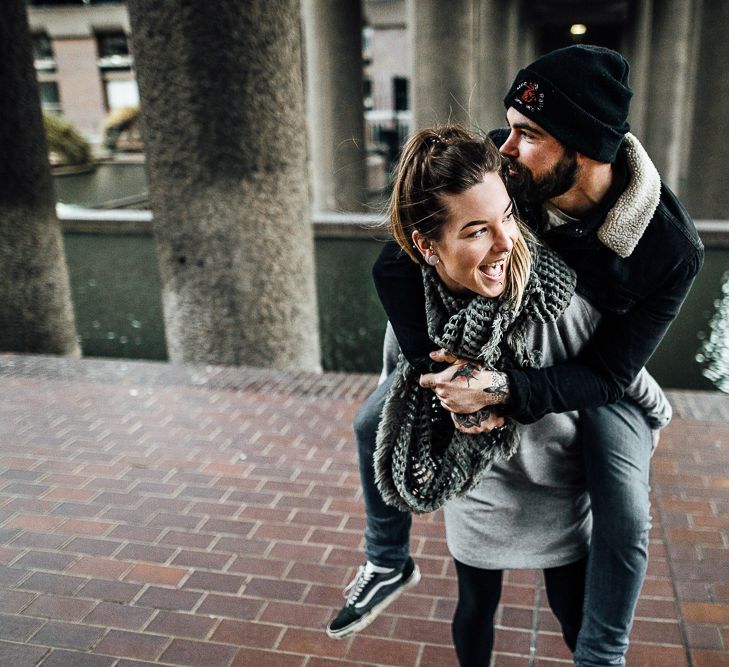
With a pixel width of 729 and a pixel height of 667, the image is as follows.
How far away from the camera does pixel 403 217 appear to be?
1.64 m

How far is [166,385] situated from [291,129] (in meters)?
2.03

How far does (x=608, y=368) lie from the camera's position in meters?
1.69

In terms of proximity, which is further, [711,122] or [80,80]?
[80,80]

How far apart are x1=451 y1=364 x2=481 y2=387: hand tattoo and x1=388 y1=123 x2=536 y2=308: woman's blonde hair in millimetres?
165

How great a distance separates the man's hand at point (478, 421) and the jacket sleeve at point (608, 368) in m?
0.04

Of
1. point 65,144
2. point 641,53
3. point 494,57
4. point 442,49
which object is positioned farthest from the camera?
point 641,53

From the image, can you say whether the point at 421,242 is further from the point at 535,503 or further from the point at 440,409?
the point at 535,503

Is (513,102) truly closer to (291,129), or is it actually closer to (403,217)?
(403,217)

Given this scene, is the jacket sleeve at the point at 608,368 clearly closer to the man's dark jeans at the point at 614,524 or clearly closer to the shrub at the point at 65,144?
the man's dark jeans at the point at 614,524

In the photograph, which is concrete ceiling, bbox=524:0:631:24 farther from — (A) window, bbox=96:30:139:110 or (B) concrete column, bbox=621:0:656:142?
(A) window, bbox=96:30:139:110

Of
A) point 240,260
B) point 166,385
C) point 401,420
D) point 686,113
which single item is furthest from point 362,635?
point 686,113

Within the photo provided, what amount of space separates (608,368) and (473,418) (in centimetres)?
32

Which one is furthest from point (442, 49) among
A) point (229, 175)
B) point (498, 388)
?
point (498, 388)

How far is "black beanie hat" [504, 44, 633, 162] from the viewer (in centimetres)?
155
